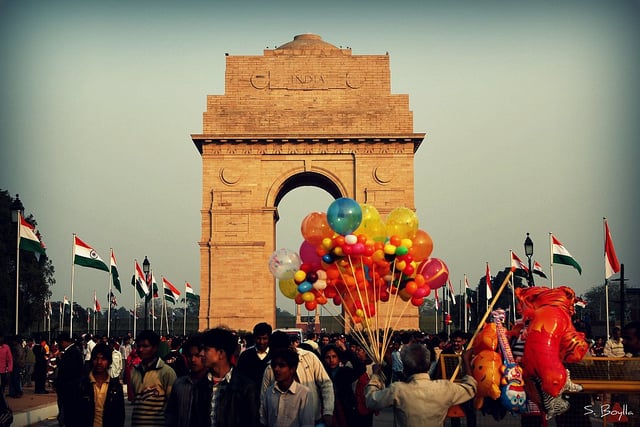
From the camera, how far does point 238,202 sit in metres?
38.9

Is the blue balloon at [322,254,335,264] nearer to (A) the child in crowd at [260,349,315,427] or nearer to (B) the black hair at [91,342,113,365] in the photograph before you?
(B) the black hair at [91,342,113,365]

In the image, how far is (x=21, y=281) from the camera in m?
46.5

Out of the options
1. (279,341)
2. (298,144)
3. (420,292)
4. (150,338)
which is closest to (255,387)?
(150,338)

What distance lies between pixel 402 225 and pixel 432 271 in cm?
104

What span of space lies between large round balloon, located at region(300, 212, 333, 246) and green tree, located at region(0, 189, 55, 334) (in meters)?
33.7

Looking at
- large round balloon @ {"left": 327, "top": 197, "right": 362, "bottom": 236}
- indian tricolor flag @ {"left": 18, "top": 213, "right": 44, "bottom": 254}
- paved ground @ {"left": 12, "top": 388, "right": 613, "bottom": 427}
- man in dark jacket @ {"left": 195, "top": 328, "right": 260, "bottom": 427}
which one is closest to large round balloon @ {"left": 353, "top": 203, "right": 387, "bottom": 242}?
large round balloon @ {"left": 327, "top": 197, "right": 362, "bottom": 236}

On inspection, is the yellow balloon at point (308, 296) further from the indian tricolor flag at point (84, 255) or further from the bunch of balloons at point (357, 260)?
the indian tricolor flag at point (84, 255)

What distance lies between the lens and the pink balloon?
472 inches

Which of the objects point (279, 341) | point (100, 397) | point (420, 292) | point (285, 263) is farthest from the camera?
point (285, 263)

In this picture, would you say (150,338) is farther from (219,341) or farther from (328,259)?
(328,259)

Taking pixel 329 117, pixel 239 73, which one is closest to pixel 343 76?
pixel 329 117

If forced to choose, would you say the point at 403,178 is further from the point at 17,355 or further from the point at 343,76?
the point at 17,355

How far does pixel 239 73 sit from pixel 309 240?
93.4ft

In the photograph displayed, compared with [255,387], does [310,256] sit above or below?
above
